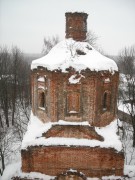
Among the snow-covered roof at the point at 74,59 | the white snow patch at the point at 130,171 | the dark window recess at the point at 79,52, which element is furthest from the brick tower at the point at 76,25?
the white snow patch at the point at 130,171

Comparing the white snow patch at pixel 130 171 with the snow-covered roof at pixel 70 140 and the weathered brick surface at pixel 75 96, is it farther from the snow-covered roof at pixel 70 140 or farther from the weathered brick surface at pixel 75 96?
the weathered brick surface at pixel 75 96

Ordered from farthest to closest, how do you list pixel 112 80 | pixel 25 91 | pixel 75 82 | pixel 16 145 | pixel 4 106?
pixel 25 91 → pixel 4 106 → pixel 16 145 → pixel 112 80 → pixel 75 82

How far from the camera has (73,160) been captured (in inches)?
351

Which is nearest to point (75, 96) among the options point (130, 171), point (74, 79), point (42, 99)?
point (74, 79)

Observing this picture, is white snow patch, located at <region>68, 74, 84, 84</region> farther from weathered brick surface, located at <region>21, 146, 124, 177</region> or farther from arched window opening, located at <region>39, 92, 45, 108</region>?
weathered brick surface, located at <region>21, 146, 124, 177</region>

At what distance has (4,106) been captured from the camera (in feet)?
71.4

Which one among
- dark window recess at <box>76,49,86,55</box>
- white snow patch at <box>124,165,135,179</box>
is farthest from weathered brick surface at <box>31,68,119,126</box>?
white snow patch at <box>124,165,135,179</box>

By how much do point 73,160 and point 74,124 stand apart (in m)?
1.36

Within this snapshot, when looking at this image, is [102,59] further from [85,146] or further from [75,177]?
[75,177]

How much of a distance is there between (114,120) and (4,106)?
1413 cm

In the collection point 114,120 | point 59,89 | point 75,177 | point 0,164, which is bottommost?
point 0,164

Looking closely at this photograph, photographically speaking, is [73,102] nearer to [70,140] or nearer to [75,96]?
[75,96]

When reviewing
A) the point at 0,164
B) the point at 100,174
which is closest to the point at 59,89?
the point at 100,174

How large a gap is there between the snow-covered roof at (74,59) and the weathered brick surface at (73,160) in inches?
117
